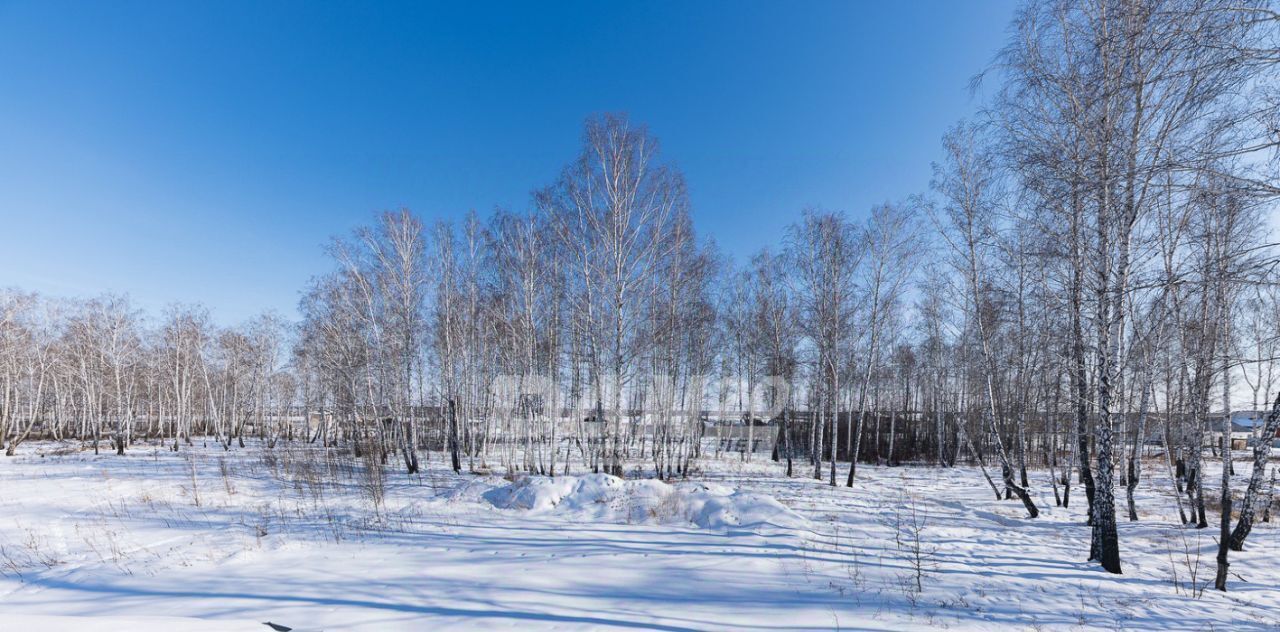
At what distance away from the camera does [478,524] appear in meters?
8.44

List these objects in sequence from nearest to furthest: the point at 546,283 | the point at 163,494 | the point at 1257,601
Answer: the point at 1257,601 < the point at 163,494 < the point at 546,283

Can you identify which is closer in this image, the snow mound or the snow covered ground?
the snow covered ground

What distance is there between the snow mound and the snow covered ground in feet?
0.19

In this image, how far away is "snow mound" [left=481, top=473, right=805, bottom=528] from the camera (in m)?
8.75

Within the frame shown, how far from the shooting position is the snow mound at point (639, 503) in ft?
28.7

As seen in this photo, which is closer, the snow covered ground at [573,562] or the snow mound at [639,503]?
the snow covered ground at [573,562]

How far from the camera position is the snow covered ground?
470 cm

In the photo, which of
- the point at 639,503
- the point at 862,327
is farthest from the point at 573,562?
the point at 862,327

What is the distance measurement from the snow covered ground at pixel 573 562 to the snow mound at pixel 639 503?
0.06 meters

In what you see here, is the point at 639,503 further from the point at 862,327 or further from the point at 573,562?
the point at 862,327

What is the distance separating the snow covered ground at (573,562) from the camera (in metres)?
4.70

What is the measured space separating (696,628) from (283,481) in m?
13.2

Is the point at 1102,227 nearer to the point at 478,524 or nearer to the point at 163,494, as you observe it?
the point at 478,524

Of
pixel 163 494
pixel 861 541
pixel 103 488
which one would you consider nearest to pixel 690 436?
pixel 861 541
